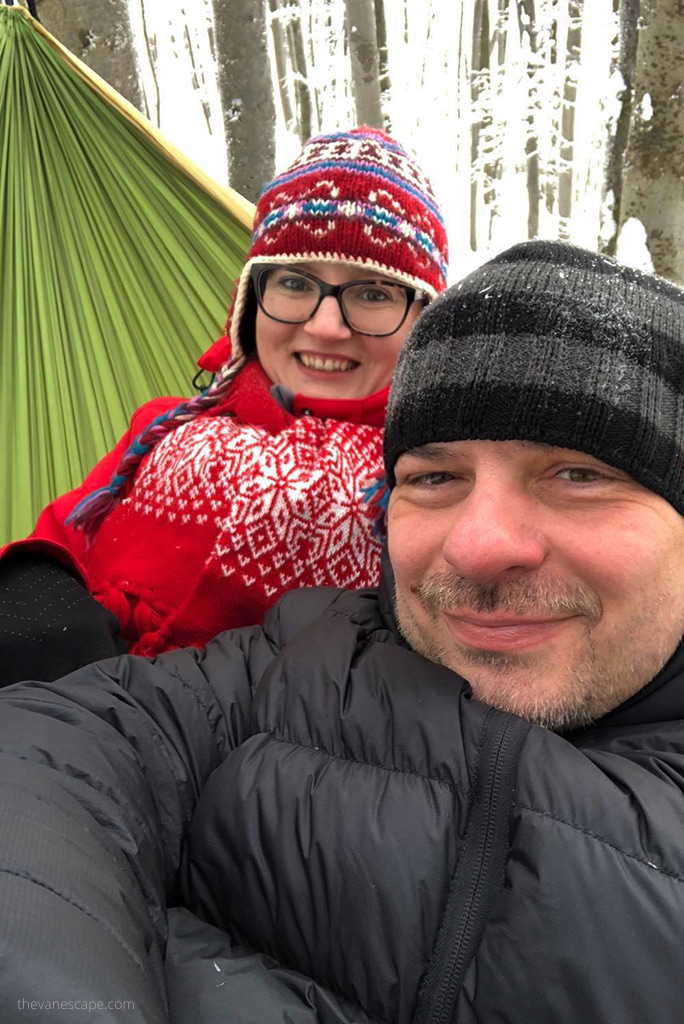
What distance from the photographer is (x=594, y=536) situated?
97 cm

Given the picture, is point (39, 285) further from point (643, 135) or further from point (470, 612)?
point (643, 135)

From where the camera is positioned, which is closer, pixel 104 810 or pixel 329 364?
pixel 104 810

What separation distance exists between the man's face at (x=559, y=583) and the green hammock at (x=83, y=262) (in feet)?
4.94

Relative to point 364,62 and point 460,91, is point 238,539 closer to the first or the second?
point 364,62

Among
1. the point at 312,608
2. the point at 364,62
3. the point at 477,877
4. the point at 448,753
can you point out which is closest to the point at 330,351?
the point at 312,608

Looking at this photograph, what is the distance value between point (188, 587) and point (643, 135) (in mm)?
2375

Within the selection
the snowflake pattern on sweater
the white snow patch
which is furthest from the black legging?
the white snow patch

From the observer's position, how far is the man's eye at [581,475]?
1.01m

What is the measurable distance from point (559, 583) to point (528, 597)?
0.13 feet

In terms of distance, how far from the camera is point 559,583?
0.97m

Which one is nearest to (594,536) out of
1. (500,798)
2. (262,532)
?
(500,798)

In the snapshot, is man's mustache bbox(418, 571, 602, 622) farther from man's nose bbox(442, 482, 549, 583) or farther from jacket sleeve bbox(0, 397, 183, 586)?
jacket sleeve bbox(0, 397, 183, 586)

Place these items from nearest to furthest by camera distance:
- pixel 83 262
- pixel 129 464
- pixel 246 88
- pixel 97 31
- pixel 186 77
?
pixel 129 464
pixel 83 262
pixel 97 31
pixel 246 88
pixel 186 77

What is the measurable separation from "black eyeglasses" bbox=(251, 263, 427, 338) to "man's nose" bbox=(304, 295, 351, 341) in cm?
1
